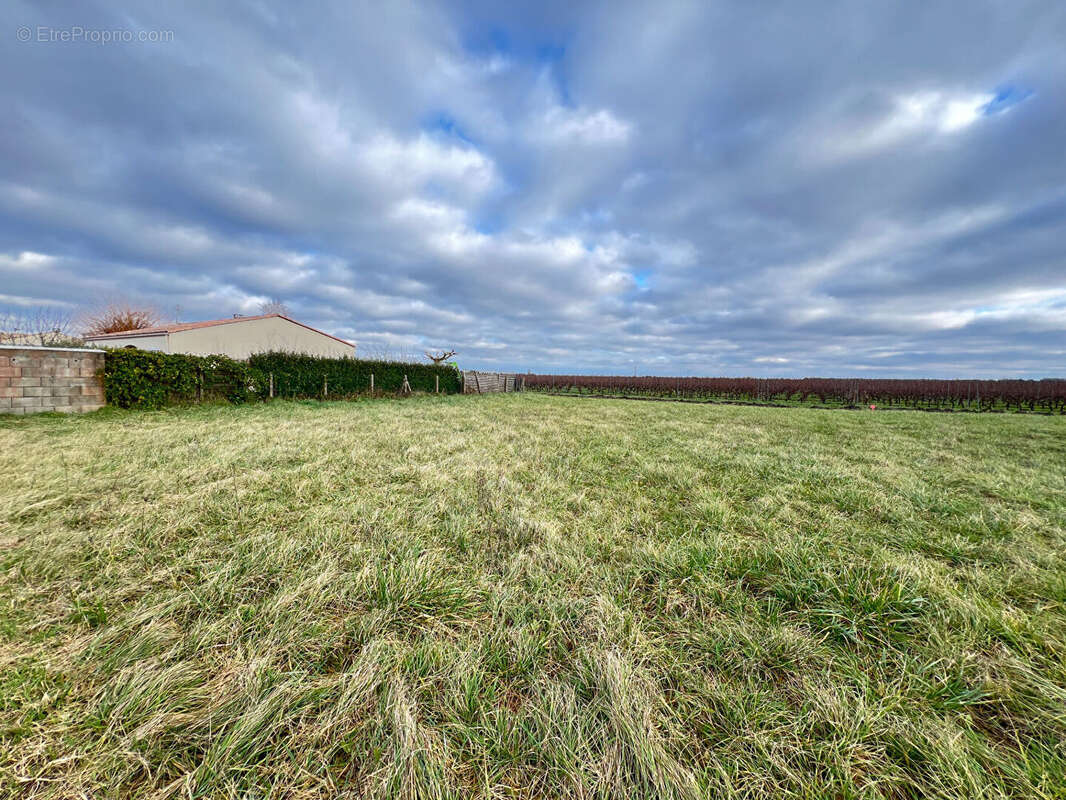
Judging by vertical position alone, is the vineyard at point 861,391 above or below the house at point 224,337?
below

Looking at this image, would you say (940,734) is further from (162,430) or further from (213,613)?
(162,430)

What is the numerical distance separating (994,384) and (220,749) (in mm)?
42909

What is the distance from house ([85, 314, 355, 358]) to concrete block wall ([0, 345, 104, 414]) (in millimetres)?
9434

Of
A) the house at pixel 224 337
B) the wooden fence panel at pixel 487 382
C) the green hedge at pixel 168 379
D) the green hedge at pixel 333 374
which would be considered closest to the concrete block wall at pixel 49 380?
the green hedge at pixel 168 379

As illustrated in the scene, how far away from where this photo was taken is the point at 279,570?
1970mm

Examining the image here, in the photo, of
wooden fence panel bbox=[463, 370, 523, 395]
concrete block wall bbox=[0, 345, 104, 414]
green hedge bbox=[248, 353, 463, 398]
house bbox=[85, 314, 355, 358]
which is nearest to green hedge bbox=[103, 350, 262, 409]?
concrete block wall bbox=[0, 345, 104, 414]

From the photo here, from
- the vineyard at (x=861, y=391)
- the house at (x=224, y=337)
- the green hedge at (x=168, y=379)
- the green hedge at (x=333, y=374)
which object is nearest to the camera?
the green hedge at (x=168, y=379)

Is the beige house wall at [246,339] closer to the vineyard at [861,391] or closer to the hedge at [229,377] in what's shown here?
the hedge at [229,377]

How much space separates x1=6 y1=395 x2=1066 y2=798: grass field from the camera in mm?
1038

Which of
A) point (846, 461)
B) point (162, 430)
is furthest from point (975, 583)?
point (162, 430)

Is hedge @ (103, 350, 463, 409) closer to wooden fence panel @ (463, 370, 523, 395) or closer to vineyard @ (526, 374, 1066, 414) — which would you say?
wooden fence panel @ (463, 370, 523, 395)

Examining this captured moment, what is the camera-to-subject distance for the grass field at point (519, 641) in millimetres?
1038

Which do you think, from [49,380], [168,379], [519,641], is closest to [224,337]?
[168,379]

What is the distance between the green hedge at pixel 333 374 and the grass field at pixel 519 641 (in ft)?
36.0
